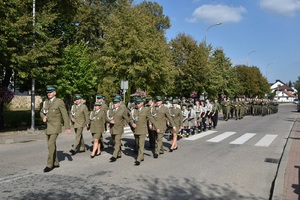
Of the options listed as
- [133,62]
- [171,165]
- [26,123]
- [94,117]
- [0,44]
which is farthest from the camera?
[133,62]

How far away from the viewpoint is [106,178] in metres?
6.97

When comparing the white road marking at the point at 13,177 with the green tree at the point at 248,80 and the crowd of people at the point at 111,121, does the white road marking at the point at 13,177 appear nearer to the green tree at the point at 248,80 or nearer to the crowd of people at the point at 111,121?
the crowd of people at the point at 111,121

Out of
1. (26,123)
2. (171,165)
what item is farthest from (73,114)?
(26,123)

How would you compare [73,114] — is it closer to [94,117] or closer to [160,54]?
[94,117]

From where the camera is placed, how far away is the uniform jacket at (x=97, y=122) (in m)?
9.48

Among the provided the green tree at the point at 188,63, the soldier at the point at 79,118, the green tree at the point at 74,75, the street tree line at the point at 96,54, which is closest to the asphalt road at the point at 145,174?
the soldier at the point at 79,118

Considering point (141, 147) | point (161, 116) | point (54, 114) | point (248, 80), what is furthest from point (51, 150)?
point (248, 80)

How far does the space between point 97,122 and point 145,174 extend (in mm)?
2696

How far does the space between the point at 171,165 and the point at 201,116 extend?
8392 mm

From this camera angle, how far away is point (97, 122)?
9.52 m

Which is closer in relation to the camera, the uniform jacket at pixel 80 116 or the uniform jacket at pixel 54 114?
the uniform jacket at pixel 54 114

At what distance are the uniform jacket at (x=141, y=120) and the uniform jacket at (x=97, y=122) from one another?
36.2 inches

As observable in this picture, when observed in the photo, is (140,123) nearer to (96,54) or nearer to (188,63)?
(96,54)

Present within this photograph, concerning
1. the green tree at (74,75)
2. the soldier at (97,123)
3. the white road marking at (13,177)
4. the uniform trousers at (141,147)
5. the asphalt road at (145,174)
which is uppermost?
the green tree at (74,75)
